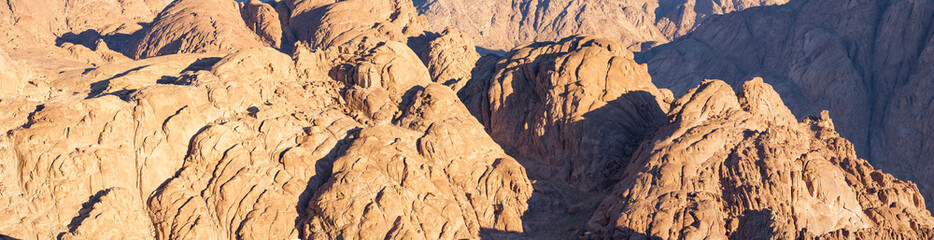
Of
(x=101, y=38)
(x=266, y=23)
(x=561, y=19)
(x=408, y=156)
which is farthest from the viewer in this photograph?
(x=561, y=19)

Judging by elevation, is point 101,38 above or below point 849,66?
below

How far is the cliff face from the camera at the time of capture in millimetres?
48312

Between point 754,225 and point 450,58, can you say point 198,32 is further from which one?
point 754,225

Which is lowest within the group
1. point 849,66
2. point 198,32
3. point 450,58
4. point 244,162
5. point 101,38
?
point 101,38

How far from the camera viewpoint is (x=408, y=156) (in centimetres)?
5547

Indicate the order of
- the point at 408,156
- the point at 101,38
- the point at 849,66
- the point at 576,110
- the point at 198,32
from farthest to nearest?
1. the point at 849,66
2. the point at 101,38
3. the point at 198,32
4. the point at 576,110
5. the point at 408,156

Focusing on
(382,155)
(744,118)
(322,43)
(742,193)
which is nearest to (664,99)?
(744,118)

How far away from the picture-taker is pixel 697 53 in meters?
133

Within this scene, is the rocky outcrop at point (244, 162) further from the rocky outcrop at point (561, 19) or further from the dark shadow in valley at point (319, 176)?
the rocky outcrop at point (561, 19)

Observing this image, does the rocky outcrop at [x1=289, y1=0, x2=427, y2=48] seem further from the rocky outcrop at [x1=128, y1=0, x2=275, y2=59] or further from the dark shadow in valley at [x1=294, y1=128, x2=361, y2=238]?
the dark shadow in valley at [x1=294, y1=128, x2=361, y2=238]

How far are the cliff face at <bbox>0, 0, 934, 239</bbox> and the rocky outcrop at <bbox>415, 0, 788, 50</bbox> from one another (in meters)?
92.7

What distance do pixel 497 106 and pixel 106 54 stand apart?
44719mm

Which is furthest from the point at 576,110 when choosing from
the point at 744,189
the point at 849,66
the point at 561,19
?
the point at 561,19

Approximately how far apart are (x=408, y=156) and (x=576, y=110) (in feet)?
45.9
